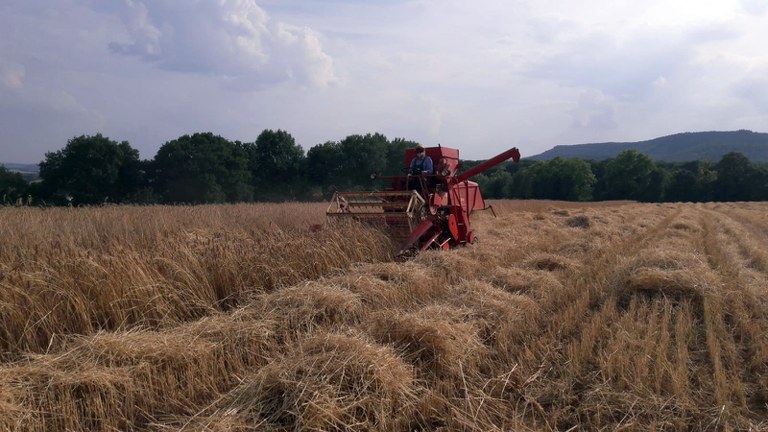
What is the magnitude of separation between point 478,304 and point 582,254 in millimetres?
4590

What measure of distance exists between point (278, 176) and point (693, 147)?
15917cm

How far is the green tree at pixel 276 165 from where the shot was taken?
42906 millimetres

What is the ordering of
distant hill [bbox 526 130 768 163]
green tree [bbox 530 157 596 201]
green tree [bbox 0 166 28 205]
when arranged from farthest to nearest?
1. distant hill [bbox 526 130 768 163]
2. green tree [bbox 530 157 596 201]
3. green tree [bbox 0 166 28 205]

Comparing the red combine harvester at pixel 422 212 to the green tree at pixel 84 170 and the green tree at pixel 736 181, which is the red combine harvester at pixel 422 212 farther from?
the green tree at pixel 736 181

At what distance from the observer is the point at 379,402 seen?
3295mm

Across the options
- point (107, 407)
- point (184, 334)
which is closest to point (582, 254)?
point (184, 334)

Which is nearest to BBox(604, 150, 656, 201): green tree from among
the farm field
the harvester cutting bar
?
the harvester cutting bar

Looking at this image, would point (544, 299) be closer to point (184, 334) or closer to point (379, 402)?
point (379, 402)

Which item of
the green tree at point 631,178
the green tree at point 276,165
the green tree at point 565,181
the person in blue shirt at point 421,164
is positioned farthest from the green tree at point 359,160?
the green tree at point 631,178

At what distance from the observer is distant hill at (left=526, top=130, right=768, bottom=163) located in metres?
139

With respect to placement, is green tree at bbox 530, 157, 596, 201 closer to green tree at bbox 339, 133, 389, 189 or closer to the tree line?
the tree line

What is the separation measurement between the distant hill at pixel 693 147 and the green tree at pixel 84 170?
10978 centimetres

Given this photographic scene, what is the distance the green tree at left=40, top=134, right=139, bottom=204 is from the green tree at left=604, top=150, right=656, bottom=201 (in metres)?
59.4

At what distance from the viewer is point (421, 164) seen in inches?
406
